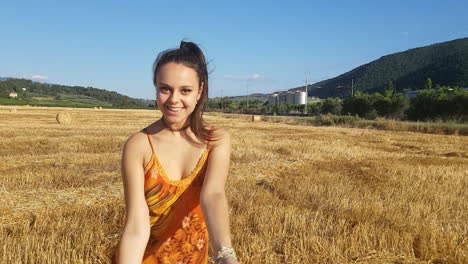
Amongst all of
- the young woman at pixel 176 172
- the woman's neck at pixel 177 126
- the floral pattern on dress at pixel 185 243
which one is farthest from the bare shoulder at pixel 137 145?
the floral pattern on dress at pixel 185 243

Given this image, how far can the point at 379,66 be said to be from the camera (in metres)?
152

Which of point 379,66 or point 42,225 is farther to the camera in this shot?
point 379,66

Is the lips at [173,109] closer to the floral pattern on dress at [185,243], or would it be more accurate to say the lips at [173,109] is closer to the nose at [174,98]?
the nose at [174,98]

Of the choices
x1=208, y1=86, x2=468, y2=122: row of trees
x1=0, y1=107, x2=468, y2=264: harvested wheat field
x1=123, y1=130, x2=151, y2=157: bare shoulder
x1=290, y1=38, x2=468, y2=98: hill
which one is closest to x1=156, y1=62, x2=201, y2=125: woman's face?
x1=123, y1=130, x2=151, y2=157: bare shoulder

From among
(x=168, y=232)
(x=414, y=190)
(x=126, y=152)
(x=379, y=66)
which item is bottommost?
(x=414, y=190)

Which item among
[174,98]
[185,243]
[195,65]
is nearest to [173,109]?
[174,98]

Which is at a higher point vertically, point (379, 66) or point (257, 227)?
point (379, 66)

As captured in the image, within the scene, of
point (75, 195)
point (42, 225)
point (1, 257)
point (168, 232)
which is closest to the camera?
point (168, 232)

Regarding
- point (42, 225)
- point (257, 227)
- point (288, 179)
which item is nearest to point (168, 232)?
point (257, 227)

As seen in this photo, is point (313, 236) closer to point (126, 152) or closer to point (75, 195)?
point (126, 152)

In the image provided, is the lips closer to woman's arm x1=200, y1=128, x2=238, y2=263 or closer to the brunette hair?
the brunette hair

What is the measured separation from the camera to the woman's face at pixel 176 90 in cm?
197

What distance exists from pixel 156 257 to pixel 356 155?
12.6 m

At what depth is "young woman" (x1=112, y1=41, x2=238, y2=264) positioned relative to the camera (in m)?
1.92
